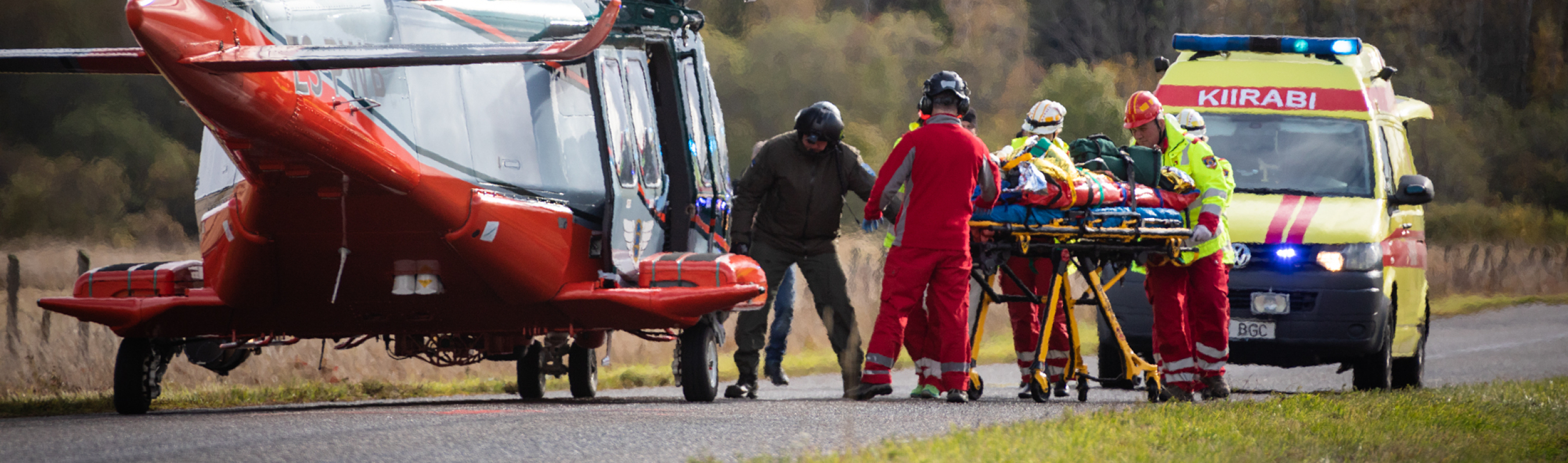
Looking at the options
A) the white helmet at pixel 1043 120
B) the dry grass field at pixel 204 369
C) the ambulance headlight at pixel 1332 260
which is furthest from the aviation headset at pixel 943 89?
the dry grass field at pixel 204 369

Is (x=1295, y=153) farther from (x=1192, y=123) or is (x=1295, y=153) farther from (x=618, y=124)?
(x=618, y=124)

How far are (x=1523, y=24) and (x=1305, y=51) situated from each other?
121ft

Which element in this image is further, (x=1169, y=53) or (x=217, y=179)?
(x=1169, y=53)

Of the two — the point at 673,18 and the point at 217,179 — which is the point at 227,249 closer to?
the point at 217,179

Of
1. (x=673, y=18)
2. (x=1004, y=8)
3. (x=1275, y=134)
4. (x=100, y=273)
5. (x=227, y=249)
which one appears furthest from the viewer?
(x=1004, y=8)

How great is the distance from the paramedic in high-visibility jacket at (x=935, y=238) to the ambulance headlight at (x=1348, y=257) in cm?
300

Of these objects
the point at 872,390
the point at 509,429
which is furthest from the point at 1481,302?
the point at 509,429

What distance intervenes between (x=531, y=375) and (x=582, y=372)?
1.25 ft

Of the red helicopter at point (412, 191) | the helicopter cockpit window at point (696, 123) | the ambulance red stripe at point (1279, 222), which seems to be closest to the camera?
the red helicopter at point (412, 191)

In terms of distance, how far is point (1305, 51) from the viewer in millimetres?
12352

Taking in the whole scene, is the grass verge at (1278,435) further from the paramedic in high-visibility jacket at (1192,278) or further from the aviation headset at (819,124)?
the aviation headset at (819,124)

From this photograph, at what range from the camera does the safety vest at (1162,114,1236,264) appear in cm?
957

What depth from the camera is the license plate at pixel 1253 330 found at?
36.3ft

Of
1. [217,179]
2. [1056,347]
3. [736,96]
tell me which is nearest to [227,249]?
[217,179]
